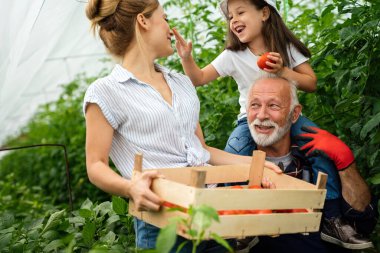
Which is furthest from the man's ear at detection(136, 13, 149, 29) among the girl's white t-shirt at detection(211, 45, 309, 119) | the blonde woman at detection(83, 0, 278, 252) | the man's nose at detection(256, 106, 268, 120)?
the girl's white t-shirt at detection(211, 45, 309, 119)

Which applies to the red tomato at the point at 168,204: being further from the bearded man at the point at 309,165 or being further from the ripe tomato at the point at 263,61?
the ripe tomato at the point at 263,61

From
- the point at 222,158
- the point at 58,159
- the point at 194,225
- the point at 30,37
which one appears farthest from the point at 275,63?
the point at 58,159

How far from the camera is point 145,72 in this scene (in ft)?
8.61

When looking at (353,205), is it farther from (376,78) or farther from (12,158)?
(12,158)

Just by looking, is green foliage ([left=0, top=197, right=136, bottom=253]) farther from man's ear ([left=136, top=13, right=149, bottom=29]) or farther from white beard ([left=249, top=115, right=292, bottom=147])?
man's ear ([left=136, top=13, right=149, bottom=29])

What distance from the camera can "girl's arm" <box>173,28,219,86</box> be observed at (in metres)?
3.13

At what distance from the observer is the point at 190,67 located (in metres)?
3.27

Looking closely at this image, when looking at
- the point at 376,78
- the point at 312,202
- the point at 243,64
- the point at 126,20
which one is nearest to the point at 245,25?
the point at 243,64

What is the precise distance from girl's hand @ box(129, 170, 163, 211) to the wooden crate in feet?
0.08

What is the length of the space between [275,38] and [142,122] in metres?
1.12

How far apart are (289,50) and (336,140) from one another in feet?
1.77

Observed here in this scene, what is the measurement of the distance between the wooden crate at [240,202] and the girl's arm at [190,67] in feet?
2.44

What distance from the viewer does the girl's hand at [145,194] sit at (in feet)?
7.11

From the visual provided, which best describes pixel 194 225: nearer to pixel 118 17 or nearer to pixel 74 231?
pixel 118 17
